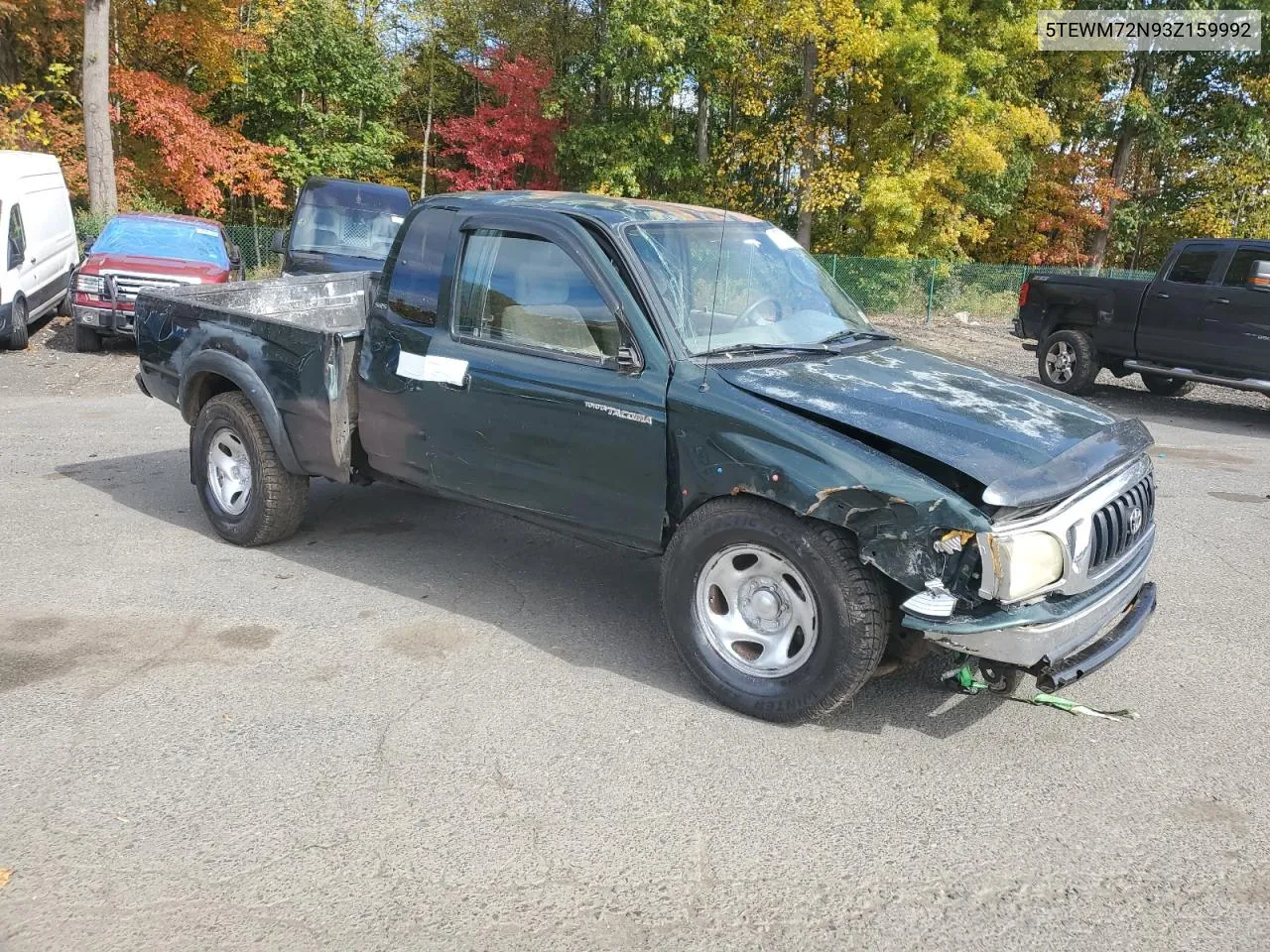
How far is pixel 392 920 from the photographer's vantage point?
9.43 ft

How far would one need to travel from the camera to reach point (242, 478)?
598 cm

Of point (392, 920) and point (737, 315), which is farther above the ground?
point (737, 315)

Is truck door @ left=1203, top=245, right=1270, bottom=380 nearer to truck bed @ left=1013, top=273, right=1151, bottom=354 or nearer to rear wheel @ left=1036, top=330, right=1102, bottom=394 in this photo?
truck bed @ left=1013, top=273, right=1151, bottom=354

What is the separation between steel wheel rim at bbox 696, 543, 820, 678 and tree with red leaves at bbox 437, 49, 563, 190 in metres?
23.6

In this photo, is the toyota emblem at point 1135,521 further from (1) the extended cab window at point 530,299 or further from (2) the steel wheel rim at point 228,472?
(2) the steel wheel rim at point 228,472

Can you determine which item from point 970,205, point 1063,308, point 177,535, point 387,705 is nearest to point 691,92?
point 970,205

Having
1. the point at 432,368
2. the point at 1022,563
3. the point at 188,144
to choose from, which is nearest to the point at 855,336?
the point at 1022,563

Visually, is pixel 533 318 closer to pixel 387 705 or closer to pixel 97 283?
pixel 387 705

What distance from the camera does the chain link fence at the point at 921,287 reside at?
73.8 ft

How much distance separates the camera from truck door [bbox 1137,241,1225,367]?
11.7 meters

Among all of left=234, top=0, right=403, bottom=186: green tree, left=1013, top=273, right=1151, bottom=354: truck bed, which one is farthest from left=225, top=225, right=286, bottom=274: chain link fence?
left=1013, top=273, right=1151, bottom=354: truck bed

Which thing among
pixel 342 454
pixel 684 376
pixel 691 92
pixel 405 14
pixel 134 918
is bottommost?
pixel 134 918

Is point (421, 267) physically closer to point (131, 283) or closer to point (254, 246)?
point (131, 283)

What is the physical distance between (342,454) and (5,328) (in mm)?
10180
